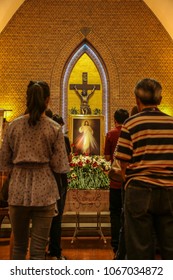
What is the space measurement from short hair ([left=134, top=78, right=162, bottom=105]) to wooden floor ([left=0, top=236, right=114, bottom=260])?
2811 millimetres

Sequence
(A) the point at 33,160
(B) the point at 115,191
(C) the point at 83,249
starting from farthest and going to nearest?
(C) the point at 83,249 → (B) the point at 115,191 → (A) the point at 33,160

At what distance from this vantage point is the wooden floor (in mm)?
4777

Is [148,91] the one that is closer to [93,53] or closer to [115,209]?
[115,209]

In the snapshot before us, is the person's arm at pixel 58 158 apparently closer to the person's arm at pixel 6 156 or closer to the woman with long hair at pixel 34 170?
the woman with long hair at pixel 34 170

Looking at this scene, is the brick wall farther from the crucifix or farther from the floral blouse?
the floral blouse

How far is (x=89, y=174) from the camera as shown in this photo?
5875mm

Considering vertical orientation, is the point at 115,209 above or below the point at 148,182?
below

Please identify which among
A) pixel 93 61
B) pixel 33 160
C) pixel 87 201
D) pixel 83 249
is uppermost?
pixel 93 61

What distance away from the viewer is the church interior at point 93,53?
37.9 ft

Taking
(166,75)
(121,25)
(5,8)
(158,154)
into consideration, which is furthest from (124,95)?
(158,154)

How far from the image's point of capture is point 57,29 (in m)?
11.8

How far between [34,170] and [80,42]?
9869 millimetres

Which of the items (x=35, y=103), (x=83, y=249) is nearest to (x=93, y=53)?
(x=83, y=249)

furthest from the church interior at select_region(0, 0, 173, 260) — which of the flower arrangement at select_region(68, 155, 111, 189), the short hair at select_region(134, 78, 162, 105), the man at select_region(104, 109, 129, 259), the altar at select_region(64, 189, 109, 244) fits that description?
the short hair at select_region(134, 78, 162, 105)
